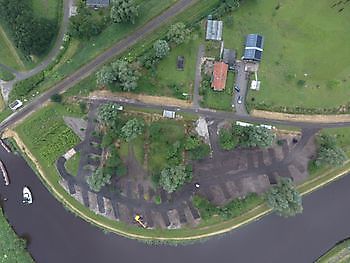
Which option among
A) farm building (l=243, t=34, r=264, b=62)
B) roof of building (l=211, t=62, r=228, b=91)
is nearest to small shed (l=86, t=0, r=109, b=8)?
roof of building (l=211, t=62, r=228, b=91)

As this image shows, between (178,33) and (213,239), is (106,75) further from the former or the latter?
(213,239)

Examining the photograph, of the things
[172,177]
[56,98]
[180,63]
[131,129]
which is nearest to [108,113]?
[131,129]

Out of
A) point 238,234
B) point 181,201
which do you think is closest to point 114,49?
point 181,201

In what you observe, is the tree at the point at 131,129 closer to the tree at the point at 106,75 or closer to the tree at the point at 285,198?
the tree at the point at 106,75

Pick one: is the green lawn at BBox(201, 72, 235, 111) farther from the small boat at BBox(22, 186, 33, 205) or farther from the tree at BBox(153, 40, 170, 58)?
the small boat at BBox(22, 186, 33, 205)

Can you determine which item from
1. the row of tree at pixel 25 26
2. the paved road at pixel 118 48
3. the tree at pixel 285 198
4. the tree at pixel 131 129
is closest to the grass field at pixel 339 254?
the tree at pixel 285 198

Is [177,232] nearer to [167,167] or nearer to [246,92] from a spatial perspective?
[167,167]
